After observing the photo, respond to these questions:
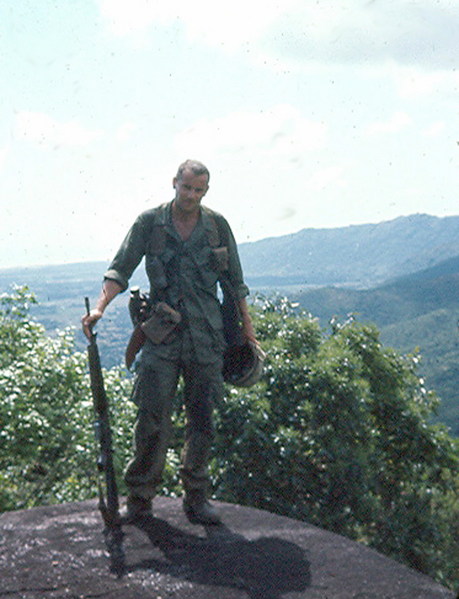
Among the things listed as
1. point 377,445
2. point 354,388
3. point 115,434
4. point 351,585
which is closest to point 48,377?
point 115,434

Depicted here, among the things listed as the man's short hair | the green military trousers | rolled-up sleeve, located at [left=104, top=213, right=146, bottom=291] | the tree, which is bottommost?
the tree

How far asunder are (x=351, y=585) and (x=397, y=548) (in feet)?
13.8

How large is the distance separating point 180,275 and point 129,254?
16.1 inches

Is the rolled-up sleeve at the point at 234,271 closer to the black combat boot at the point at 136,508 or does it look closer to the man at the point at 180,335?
the man at the point at 180,335

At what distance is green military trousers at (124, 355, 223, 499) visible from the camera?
537 centimetres

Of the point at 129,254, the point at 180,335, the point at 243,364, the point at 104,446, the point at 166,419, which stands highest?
the point at 129,254

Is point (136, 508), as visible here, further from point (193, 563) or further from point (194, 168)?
point (194, 168)

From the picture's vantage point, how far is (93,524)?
5.62m

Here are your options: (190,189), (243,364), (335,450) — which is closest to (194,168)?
(190,189)

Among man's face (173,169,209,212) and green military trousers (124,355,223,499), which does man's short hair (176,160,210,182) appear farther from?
green military trousers (124,355,223,499)

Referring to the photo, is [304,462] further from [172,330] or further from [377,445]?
[172,330]

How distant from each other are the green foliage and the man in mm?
2285

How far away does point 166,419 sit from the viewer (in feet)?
17.8

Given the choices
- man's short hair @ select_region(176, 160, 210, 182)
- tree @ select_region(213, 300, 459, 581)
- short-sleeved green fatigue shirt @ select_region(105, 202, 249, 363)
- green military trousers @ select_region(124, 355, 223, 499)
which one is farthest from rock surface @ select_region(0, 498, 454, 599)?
man's short hair @ select_region(176, 160, 210, 182)
